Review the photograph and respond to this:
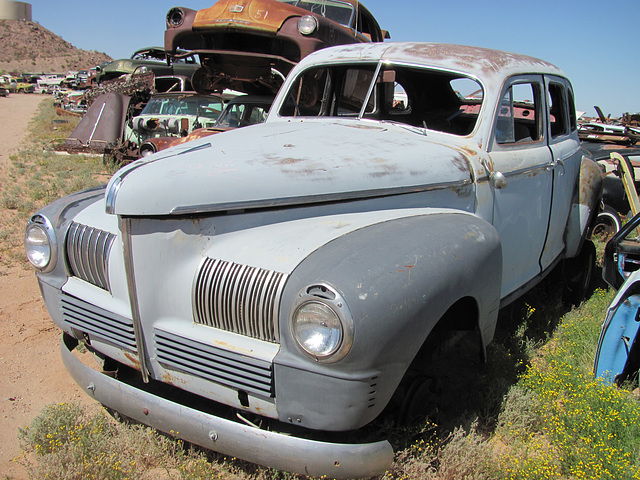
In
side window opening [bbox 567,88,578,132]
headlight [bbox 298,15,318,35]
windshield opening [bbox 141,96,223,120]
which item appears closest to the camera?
side window opening [bbox 567,88,578,132]

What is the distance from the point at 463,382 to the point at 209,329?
1.42 meters

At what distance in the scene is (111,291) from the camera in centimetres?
228

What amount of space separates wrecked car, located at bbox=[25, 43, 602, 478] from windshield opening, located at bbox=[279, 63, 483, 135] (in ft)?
1.03

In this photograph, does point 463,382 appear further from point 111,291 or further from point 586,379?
point 111,291

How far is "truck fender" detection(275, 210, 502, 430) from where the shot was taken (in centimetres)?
180

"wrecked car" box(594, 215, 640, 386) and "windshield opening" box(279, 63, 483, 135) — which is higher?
"windshield opening" box(279, 63, 483, 135)

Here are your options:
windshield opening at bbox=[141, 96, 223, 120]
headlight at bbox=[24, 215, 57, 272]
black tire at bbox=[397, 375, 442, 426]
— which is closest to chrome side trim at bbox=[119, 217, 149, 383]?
headlight at bbox=[24, 215, 57, 272]

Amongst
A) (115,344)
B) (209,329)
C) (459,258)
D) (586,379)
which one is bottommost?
(586,379)

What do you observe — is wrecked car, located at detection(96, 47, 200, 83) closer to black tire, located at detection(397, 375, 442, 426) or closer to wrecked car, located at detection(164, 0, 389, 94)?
wrecked car, located at detection(164, 0, 389, 94)

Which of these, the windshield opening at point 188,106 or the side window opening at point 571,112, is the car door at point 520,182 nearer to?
the side window opening at point 571,112

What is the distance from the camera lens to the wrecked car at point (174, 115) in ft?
33.0

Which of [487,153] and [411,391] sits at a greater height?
[487,153]

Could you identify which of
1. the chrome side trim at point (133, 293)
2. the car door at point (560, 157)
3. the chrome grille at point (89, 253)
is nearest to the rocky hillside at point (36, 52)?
the car door at point (560, 157)

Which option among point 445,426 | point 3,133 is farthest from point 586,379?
point 3,133
